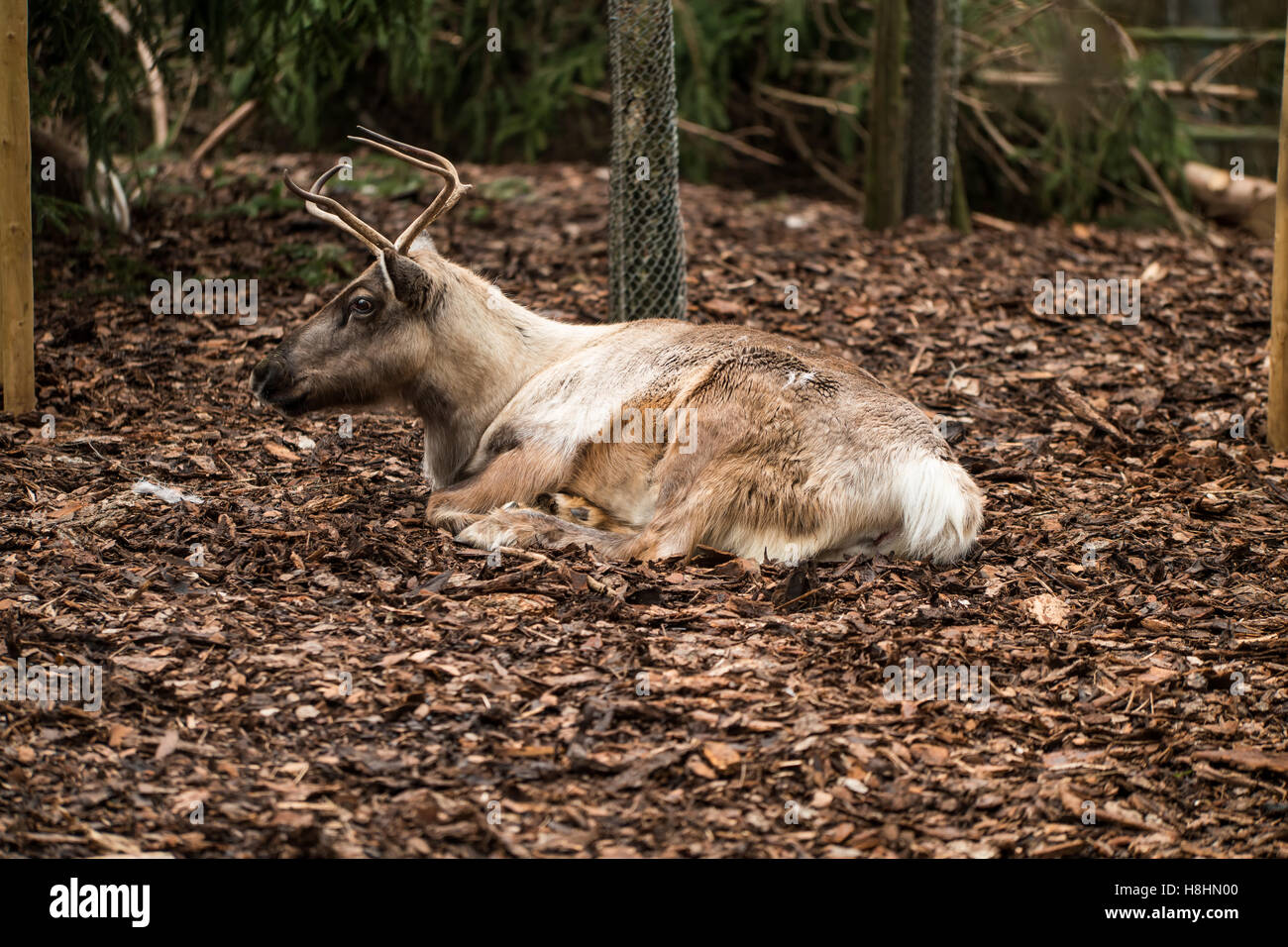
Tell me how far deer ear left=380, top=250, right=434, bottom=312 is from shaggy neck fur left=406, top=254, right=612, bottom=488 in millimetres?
103

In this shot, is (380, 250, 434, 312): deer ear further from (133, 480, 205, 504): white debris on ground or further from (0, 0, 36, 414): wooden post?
(0, 0, 36, 414): wooden post

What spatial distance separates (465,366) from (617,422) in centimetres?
88

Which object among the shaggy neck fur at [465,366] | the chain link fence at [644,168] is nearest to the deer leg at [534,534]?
the shaggy neck fur at [465,366]

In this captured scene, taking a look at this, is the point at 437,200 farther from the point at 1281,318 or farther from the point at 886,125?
the point at 886,125

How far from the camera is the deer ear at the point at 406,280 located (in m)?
6.22

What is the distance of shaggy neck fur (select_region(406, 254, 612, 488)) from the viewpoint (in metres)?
6.52

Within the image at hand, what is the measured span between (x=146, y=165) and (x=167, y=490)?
6646 millimetres

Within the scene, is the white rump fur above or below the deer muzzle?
below

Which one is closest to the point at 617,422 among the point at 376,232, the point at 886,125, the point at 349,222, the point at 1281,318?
the point at 376,232

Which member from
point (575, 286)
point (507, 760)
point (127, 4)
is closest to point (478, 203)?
point (575, 286)

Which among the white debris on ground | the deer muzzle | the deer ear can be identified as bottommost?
the white debris on ground

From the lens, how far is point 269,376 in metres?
6.36

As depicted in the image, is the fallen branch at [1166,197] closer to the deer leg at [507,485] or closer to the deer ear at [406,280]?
the deer leg at [507,485]

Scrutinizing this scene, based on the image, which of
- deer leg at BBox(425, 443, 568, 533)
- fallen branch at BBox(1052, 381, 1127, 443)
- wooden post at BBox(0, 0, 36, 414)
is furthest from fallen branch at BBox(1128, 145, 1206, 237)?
wooden post at BBox(0, 0, 36, 414)
